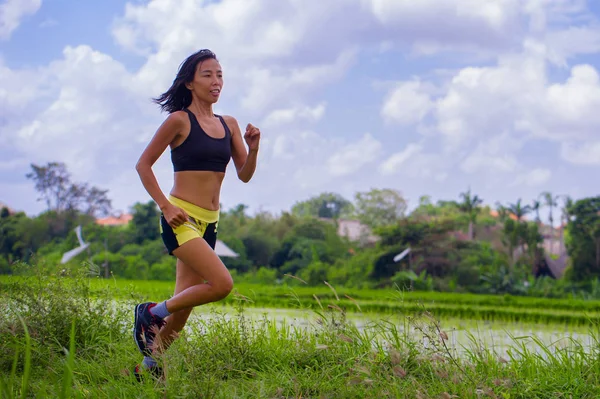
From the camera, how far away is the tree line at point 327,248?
63.6 feet

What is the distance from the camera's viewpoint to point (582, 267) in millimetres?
21344

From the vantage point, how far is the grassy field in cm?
330

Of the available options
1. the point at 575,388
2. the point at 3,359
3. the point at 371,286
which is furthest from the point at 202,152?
the point at 371,286

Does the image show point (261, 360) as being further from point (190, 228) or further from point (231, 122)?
point (231, 122)

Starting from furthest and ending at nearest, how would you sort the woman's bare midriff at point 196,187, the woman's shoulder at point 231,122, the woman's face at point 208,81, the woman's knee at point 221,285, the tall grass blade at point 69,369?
1. the woman's shoulder at point 231,122
2. the woman's face at point 208,81
3. the woman's bare midriff at point 196,187
4. the woman's knee at point 221,285
5. the tall grass blade at point 69,369

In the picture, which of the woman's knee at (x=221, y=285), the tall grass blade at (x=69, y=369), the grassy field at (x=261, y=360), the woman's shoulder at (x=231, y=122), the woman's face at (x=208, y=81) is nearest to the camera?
the tall grass blade at (x=69, y=369)

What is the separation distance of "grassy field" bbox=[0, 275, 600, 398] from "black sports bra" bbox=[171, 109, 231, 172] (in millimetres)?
781

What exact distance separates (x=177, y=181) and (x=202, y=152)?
0.69 ft

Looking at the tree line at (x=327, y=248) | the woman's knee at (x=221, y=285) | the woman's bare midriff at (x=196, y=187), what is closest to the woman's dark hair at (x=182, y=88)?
the woman's bare midriff at (x=196, y=187)

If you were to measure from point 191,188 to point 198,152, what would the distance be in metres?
0.20

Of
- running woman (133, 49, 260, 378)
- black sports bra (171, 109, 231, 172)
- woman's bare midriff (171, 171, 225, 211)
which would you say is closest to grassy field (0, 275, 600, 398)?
running woman (133, 49, 260, 378)

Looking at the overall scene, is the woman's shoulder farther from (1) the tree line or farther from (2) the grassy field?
(1) the tree line

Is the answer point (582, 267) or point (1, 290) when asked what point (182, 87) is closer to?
point (1, 290)

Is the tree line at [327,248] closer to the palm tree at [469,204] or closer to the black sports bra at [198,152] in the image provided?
the palm tree at [469,204]
